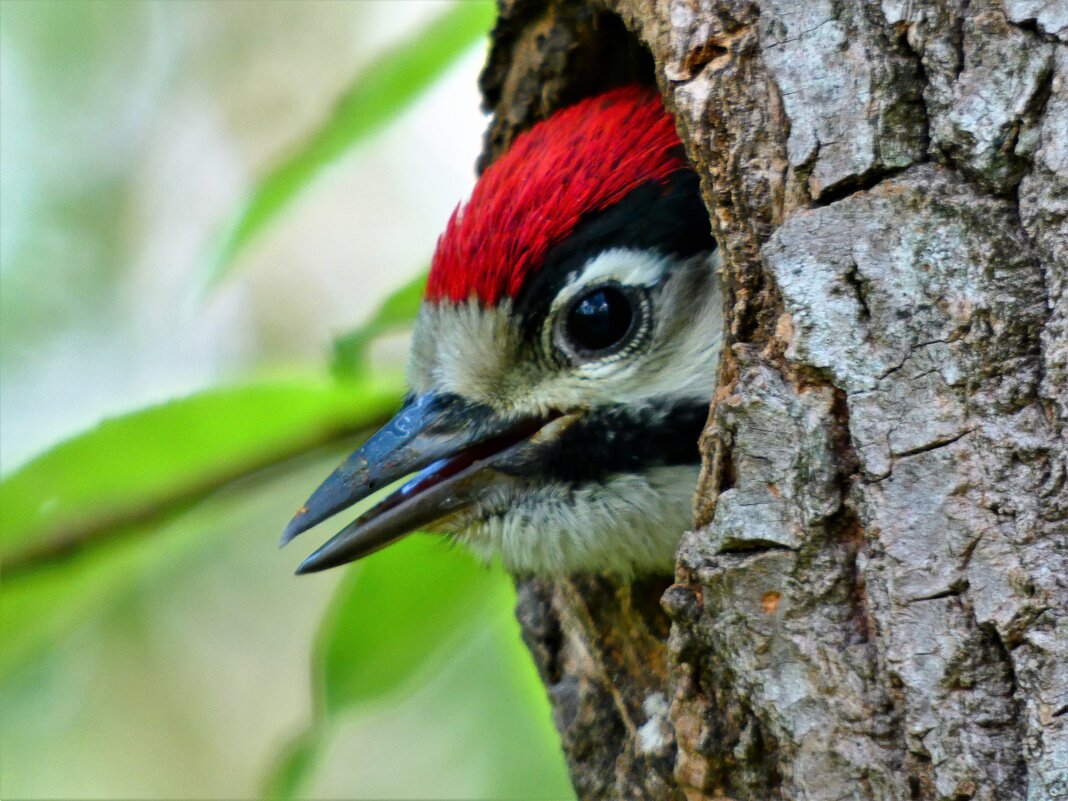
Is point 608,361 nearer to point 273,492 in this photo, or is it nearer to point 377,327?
point 377,327

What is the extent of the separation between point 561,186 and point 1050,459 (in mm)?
1081

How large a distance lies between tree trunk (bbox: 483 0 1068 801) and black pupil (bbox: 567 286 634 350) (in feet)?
1.68

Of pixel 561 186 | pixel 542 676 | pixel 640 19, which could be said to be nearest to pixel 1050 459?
pixel 640 19

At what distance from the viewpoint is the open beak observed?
206 cm

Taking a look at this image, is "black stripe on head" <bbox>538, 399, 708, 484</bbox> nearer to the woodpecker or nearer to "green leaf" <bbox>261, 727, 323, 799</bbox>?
the woodpecker

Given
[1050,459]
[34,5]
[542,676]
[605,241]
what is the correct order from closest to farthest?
[1050,459] < [605,241] < [542,676] < [34,5]

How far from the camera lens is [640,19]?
1.90 m

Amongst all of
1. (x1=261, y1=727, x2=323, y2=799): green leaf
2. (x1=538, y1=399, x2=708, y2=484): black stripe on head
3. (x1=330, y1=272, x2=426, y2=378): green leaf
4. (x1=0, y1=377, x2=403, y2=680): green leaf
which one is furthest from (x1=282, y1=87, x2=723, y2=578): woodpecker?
(x1=261, y1=727, x2=323, y2=799): green leaf

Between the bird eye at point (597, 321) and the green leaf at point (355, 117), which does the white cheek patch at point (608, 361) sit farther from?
the green leaf at point (355, 117)

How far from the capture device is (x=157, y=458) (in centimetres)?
231

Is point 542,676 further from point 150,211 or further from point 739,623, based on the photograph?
point 150,211

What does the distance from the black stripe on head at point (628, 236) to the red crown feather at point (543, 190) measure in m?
0.02

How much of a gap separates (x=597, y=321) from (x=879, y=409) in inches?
31.6

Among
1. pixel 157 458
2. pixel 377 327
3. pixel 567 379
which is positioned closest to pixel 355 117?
pixel 377 327
